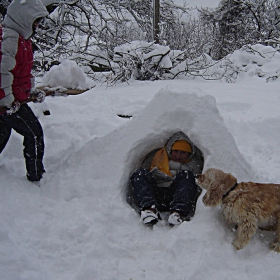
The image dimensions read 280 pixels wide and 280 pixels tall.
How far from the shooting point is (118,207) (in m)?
2.60

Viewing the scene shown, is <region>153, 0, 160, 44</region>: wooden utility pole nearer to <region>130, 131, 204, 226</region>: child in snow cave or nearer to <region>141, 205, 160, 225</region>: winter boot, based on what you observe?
<region>130, 131, 204, 226</region>: child in snow cave

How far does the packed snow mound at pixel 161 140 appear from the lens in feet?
9.22

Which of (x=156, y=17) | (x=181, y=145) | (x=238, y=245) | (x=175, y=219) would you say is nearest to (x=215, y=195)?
(x=238, y=245)

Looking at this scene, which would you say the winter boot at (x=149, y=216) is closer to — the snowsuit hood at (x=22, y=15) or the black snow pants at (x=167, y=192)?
the black snow pants at (x=167, y=192)

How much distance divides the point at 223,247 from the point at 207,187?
18.2 inches

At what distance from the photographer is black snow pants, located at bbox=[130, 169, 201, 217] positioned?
8.60 ft

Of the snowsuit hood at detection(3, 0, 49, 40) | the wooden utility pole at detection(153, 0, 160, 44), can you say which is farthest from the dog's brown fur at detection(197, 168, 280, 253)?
the wooden utility pole at detection(153, 0, 160, 44)

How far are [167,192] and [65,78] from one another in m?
2.40

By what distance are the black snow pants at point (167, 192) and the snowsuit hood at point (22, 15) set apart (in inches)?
69.0

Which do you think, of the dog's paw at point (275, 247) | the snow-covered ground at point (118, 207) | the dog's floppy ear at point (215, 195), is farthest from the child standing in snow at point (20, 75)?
the dog's paw at point (275, 247)

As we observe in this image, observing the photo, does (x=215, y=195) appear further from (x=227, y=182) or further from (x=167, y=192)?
(x=167, y=192)

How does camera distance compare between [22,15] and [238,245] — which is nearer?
[238,245]

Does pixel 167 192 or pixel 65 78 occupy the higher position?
pixel 65 78

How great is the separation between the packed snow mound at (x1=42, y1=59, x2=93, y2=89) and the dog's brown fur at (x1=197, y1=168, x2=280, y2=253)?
9.17 feet
